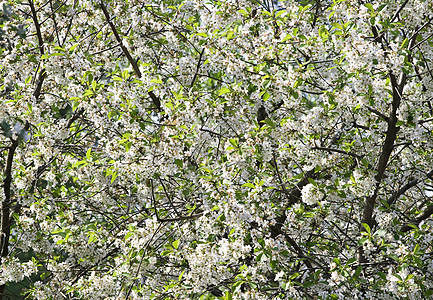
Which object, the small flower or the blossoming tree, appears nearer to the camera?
the blossoming tree

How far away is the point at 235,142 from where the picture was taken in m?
4.42

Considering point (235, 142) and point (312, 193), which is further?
point (312, 193)

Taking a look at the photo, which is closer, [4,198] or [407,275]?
[407,275]

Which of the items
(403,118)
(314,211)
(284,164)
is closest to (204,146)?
(284,164)

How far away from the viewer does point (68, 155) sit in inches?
249

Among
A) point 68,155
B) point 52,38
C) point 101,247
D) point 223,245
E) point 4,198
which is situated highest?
point 52,38

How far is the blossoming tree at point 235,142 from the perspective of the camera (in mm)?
4445

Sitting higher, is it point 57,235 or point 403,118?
point 403,118

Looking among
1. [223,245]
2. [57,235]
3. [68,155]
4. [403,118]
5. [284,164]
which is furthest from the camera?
[68,155]

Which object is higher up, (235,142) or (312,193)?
(235,142)

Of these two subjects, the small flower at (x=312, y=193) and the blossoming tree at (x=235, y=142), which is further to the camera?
the small flower at (x=312, y=193)

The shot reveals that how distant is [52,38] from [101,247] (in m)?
2.90

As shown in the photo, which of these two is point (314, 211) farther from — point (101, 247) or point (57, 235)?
point (57, 235)

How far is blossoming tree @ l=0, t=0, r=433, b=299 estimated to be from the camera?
445cm
